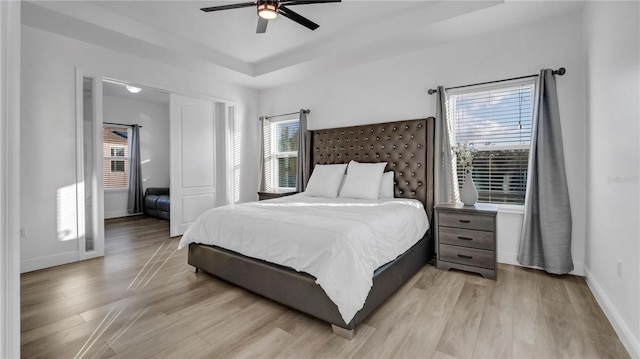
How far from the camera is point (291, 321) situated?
2.06 m

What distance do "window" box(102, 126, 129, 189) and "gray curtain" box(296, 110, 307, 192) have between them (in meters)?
4.48

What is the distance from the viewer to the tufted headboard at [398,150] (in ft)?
11.6

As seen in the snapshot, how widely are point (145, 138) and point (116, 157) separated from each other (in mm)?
726

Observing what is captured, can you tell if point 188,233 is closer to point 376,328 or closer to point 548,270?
point 376,328

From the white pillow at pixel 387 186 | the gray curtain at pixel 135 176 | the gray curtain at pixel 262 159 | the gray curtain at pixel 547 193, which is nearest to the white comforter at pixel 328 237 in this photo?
the white pillow at pixel 387 186

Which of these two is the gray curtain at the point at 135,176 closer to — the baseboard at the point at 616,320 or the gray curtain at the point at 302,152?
the gray curtain at the point at 302,152

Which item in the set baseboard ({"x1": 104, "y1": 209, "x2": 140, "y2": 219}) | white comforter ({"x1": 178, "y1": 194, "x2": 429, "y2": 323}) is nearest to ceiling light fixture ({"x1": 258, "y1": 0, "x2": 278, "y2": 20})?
white comforter ({"x1": 178, "y1": 194, "x2": 429, "y2": 323})

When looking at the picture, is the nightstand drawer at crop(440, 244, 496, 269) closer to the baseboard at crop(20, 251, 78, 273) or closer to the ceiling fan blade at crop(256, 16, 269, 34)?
the ceiling fan blade at crop(256, 16, 269, 34)

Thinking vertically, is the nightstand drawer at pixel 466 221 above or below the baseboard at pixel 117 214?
above

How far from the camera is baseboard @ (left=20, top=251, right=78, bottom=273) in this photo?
Result: 3043 mm

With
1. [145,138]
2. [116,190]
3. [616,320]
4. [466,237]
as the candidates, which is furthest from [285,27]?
[116,190]

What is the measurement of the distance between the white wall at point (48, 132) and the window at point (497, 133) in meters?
4.36

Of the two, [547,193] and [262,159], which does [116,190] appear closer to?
[262,159]

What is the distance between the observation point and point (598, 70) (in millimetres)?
2355
